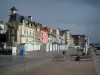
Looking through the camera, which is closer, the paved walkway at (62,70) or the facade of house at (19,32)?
the paved walkway at (62,70)

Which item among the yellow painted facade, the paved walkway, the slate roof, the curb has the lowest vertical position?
the paved walkway

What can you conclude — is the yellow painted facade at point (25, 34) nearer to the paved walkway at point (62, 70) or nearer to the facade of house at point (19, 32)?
the facade of house at point (19, 32)

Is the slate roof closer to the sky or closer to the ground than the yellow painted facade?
closer to the sky

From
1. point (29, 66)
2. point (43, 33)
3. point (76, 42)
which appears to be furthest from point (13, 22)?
point (76, 42)

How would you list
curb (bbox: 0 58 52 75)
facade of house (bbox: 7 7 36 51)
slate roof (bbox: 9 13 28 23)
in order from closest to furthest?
curb (bbox: 0 58 52 75), facade of house (bbox: 7 7 36 51), slate roof (bbox: 9 13 28 23)

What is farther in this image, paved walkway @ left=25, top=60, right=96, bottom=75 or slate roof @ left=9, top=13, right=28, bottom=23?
slate roof @ left=9, top=13, right=28, bottom=23

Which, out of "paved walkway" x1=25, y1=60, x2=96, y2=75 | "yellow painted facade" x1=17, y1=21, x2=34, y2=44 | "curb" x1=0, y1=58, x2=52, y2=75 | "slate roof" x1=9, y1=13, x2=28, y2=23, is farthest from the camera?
"slate roof" x1=9, y1=13, x2=28, y2=23

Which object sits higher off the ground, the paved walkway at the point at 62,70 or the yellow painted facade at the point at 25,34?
the yellow painted facade at the point at 25,34

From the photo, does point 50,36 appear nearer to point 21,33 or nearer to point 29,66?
point 21,33

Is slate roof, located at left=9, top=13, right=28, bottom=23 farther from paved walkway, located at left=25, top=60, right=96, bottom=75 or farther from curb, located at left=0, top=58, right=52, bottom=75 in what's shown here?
curb, located at left=0, top=58, right=52, bottom=75

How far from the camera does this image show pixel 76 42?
160 m

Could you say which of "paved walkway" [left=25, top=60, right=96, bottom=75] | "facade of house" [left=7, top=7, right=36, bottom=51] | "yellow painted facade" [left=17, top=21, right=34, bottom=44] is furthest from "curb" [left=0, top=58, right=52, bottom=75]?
"yellow painted facade" [left=17, top=21, right=34, bottom=44]

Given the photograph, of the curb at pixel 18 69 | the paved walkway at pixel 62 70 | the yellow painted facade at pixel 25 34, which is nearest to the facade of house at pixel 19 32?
the yellow painted facade at pixel 25 34

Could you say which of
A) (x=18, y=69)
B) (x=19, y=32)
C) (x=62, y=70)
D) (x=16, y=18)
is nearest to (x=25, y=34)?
(x=19, y=32)
